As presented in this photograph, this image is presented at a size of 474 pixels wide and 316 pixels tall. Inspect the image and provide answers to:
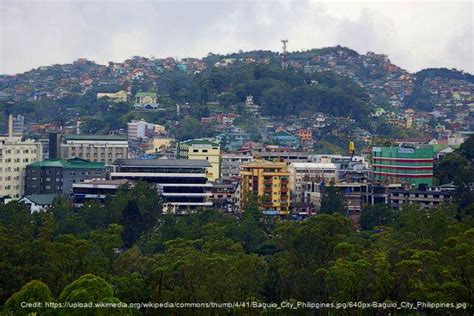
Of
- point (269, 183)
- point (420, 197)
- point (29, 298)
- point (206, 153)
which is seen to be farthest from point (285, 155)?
point (29, 298)

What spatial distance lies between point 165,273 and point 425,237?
30.0ft

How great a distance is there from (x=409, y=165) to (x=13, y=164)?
18.8 meters

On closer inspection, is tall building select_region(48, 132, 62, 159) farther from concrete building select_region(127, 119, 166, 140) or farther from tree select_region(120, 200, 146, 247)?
tree select_region(120, 200, 146, 247)

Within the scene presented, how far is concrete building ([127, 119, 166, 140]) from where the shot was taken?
74875mm

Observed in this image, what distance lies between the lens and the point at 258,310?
22750 mm

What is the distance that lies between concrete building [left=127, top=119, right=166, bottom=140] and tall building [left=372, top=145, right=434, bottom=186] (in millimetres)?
26813

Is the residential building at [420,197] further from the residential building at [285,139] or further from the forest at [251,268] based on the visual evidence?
the residential building at [285,139]

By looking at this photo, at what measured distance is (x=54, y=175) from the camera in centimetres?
5222

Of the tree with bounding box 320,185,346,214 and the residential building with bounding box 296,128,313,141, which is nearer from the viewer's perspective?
the tree with bounding box 320,185,346,214

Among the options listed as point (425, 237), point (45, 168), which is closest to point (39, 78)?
point (45, 168)

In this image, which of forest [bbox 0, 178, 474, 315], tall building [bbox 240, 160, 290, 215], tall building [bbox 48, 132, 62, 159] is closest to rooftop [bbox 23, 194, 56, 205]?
tall building [bbox 240, 160, 290, 215]

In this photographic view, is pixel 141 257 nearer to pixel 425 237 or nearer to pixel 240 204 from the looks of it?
pixel 425 237

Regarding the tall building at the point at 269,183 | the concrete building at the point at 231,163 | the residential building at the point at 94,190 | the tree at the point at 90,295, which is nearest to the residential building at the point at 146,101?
the concrete building at the point at 231,163

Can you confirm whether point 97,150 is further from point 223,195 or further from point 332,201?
point 332,201
